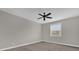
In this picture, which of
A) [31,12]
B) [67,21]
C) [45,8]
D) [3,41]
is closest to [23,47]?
[3,41]

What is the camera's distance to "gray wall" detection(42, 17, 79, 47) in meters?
1.78

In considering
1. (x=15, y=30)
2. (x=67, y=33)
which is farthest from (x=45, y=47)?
(x=15, y=30)

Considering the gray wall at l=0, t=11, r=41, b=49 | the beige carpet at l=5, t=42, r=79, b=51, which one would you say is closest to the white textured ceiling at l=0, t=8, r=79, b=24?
the gray wall at l=0, t=11, r=41, b=49

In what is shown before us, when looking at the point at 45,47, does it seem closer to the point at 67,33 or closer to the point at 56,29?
the point at 56,29

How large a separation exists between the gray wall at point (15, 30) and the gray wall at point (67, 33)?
7.8 inches

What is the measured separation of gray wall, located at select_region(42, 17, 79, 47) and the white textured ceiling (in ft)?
0.47

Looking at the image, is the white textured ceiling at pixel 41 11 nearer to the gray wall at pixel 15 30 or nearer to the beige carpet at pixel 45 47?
the gray wall at pixel 15 30

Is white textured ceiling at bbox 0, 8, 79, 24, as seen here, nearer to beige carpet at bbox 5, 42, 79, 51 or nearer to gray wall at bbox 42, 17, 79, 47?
gray wall at bbox 42, 17, 79, 47

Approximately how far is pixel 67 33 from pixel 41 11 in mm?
837

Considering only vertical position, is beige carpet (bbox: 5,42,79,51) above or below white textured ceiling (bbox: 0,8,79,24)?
below

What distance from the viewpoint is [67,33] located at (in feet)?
6.06

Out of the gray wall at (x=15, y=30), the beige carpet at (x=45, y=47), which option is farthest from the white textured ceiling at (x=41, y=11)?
the beige carpet at (x=45, y=47)
